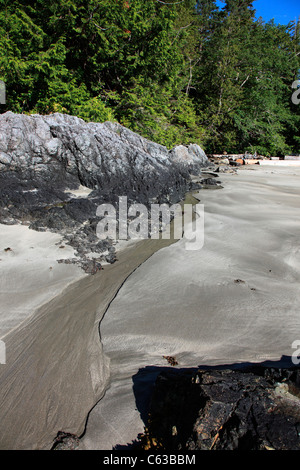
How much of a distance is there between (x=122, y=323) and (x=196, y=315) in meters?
0.89

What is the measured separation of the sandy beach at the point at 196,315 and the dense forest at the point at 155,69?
8.28m

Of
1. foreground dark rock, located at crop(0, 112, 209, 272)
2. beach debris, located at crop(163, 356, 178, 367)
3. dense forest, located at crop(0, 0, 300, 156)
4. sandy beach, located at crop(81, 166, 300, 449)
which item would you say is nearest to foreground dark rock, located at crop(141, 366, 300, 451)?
sandy beach, located at crop(81, 166, 300, 449)

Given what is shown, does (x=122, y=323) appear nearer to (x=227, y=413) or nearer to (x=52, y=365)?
(x=52, y=365)

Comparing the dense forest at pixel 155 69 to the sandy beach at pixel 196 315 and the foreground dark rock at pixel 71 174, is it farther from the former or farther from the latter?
the sandy beach at pixel 196 315

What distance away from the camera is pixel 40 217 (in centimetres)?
609

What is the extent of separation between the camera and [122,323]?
3.42 metres

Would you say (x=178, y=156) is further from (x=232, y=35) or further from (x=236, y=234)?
(x=232, y=35)

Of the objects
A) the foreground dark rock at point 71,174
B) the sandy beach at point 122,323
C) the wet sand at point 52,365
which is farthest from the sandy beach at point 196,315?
the foreground dark rock at point 71,174

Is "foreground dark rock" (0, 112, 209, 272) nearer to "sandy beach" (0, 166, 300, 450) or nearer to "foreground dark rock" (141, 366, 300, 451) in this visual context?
"sandy beach" (0, 166, 300, 450)

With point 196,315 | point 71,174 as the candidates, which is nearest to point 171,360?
point 196,315
